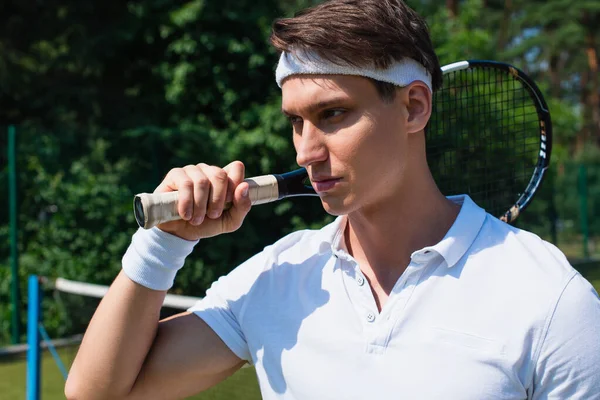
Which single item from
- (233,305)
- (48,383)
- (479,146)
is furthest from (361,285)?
(48,383)

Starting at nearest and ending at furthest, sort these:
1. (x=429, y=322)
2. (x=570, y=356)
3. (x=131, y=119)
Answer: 1. (x=570, y=356)
2. (x=429, y=322)
3. (x=131, y=119)

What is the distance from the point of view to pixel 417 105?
183cm

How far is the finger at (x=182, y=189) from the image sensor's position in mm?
1695

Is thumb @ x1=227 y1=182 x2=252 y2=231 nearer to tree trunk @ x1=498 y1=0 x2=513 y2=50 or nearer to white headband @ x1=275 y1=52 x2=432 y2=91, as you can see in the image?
white headband @ x1=275 y1=52 x2=432 y2=91

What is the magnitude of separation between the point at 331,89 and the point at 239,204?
0.34 metres

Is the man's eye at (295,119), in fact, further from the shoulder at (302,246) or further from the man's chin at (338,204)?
the shoulder at (302,246)

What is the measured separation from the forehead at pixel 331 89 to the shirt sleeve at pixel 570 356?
0.60m

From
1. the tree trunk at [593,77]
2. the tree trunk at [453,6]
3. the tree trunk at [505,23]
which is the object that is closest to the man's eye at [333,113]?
the tree trunk at [453,6]

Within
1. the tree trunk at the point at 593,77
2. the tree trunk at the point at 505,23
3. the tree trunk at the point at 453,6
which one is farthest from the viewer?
the tree trunk at the point at 593,77

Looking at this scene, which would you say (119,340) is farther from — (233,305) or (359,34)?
(359,34)

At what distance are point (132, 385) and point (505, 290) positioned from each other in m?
0.86

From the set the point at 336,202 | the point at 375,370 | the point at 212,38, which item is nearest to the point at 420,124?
the point at 336,202

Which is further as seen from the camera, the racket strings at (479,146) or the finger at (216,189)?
the racket strings at (479,146)

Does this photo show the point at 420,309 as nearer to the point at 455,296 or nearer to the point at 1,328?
the point at 455,296
